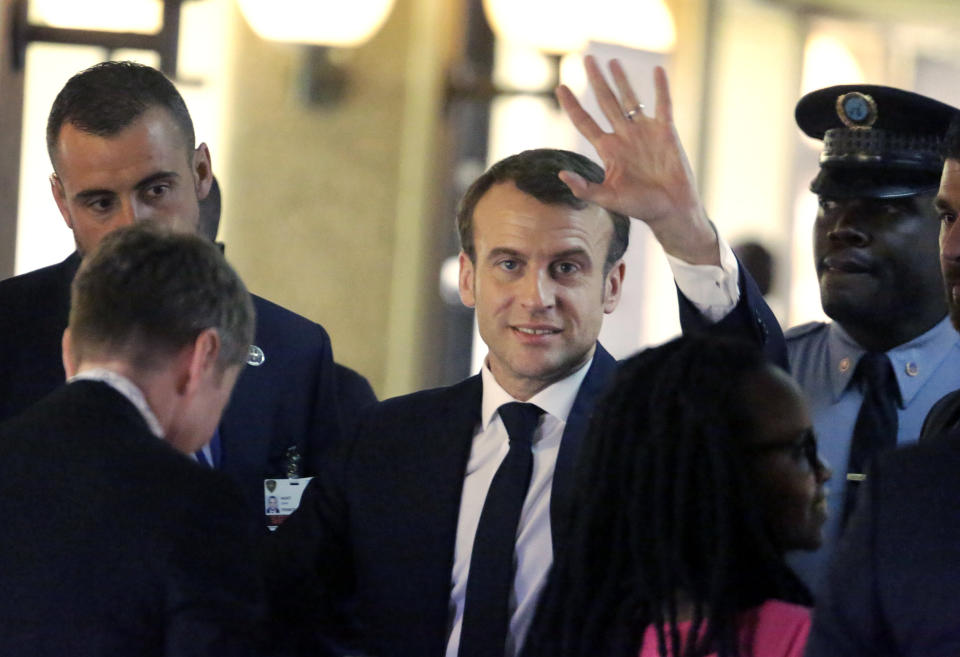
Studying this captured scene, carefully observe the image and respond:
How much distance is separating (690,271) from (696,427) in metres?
0.58

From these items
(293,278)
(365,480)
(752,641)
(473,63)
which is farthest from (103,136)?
(473,63)

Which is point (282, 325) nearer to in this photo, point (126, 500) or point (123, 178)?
point (123, 178)

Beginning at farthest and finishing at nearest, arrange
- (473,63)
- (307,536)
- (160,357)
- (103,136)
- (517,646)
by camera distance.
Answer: (473,63) → (103,136) → (307,536) → (517,646) → (160,357)

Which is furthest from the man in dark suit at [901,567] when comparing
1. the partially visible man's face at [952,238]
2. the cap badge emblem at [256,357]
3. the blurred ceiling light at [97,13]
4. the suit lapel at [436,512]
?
the blurred ceiling light at [97,13]

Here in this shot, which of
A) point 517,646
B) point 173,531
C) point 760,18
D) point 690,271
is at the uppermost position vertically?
point 760,18

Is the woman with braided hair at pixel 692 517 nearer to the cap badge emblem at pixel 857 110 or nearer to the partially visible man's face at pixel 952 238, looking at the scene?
the partially visible man's face at pixel 952 238

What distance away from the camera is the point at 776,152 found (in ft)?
25.5

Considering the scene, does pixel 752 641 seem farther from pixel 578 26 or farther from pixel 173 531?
pixel 578 26

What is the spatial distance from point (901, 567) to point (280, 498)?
1284 mm

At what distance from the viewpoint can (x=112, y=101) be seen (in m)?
2.54

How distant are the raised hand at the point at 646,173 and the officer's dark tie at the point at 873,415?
0.44 meters

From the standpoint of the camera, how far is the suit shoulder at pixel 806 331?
2709mm

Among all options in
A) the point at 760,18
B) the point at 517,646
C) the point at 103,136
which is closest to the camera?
the point at 517,646

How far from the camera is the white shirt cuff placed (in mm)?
2229
